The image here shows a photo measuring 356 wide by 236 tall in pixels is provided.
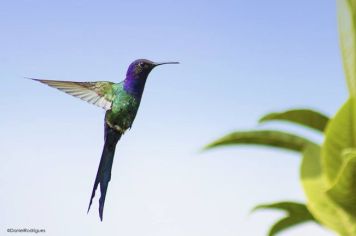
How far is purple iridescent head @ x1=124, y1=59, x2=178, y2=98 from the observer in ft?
26.4

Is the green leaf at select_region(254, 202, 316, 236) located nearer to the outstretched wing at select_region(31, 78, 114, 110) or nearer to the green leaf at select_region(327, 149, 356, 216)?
the green leaf at select_region(327, 149, 356, 216)

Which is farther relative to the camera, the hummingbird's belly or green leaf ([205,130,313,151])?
the hummingbird's belly

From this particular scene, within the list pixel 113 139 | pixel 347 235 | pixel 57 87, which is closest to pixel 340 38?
pixel 347 235

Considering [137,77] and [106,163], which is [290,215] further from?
[106,163]

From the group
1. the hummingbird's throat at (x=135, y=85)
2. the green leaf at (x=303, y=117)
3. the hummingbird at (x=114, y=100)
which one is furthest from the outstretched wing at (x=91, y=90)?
the green leaf at (x=303, y=117)

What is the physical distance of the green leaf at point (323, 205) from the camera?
57.6 inches

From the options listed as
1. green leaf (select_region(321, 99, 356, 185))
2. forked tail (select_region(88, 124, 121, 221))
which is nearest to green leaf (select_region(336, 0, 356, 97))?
green leaf (select_region(321, 99, 356, 185))

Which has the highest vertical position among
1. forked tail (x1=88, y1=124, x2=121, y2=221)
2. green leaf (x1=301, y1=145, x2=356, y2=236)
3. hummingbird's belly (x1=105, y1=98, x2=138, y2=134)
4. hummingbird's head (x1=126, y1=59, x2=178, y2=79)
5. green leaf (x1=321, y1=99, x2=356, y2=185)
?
hummingbird's head (x1=126, y1=59, x2=178, y2=79)

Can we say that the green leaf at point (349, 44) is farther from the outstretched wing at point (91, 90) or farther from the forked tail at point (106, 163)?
the forked tail at point (106, 163)

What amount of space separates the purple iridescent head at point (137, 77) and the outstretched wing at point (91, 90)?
0.98ft

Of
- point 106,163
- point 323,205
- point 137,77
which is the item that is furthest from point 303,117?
point 106,163

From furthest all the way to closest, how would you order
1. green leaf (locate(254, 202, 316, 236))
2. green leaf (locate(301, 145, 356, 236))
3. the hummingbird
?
1. the hummingbird
2. green leaf (locate(254, 202, 316, 236))
3. green leaf (locate(301, 145, 356, 236))

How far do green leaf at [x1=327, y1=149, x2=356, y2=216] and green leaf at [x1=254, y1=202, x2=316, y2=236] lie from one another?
30 cm

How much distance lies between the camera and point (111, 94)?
7.98 meters
